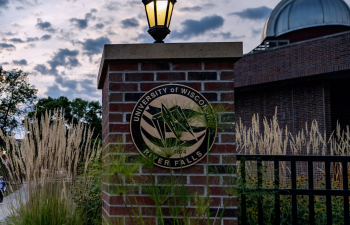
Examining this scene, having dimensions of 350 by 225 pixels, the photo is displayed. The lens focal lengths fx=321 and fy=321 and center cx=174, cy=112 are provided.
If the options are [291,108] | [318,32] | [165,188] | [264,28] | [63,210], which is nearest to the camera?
[165,188]

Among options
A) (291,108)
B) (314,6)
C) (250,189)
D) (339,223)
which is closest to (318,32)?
(314,6)

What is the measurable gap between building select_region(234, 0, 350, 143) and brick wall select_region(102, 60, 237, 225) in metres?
14.0

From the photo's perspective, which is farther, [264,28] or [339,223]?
[264,28]

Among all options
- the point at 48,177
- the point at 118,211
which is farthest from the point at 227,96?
the point at 48,177

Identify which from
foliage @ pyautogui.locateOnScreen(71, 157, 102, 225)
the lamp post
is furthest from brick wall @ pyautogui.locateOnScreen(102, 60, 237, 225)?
foliage @ pyautogui.locateOnScreen(71, 157, 102, 225)

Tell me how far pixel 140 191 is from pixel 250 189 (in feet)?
3.45

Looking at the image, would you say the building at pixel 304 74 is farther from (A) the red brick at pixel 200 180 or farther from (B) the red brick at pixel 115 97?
(B) the red brick at pixel 115 97

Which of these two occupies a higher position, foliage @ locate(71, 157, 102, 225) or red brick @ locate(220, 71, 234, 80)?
red brick @ locate(220, 71, 234, 80)

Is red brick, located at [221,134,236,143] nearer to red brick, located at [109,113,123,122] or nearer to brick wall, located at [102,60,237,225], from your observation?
brick wall, located at [102,60,237,225]

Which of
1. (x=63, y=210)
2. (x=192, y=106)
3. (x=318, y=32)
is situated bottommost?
(x=63, y=210)

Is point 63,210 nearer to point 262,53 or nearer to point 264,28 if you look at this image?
point 262,53

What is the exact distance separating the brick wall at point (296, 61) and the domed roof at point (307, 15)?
4.95 m

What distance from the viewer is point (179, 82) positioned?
9.23ft

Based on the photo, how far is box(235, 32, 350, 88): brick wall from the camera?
14938 millimetres
